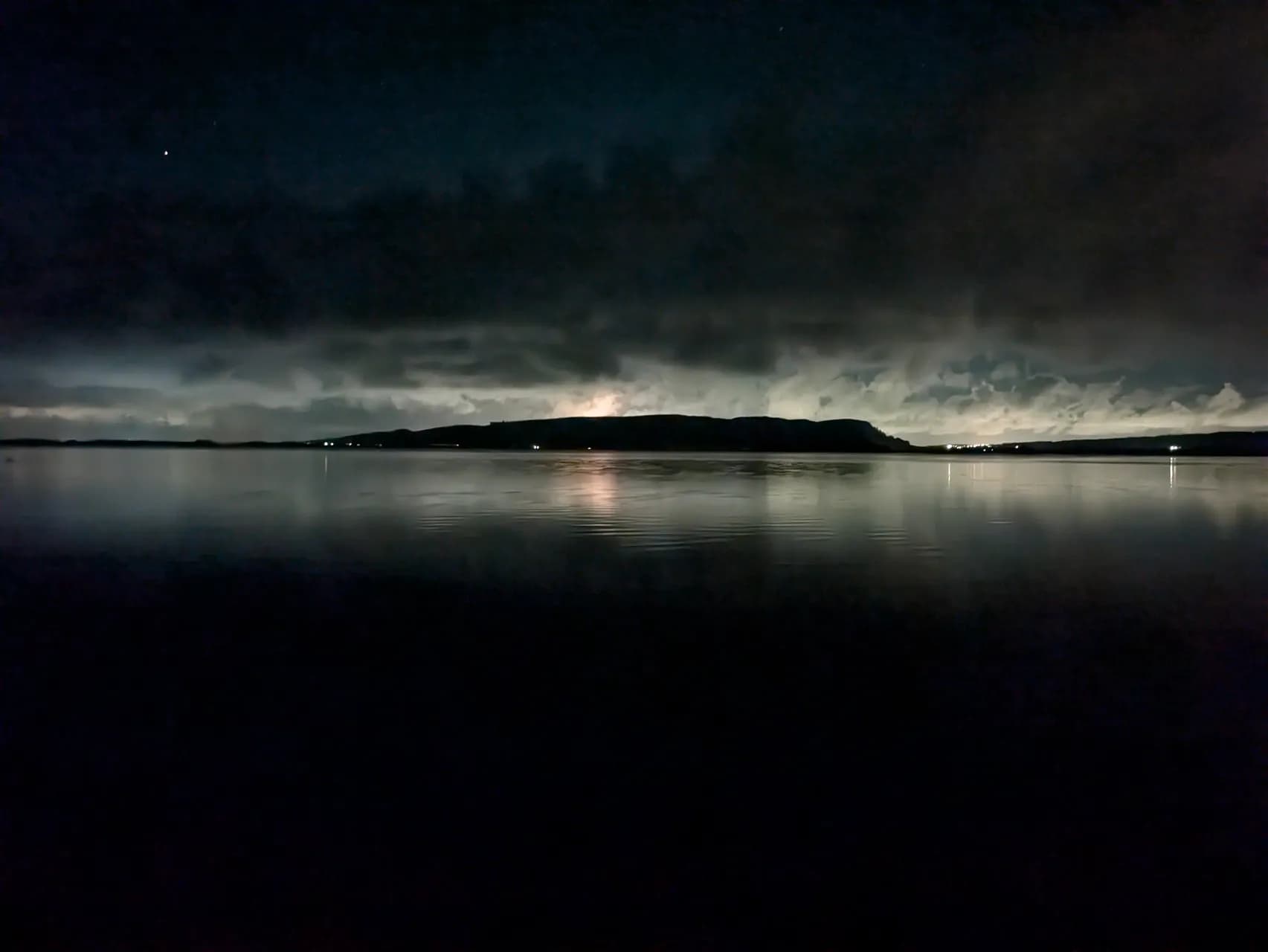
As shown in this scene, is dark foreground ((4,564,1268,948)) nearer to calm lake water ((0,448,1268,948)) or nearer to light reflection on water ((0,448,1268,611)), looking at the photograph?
calm lake water ((0,448,1268,948))

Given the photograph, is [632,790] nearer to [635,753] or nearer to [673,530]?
[635,753]

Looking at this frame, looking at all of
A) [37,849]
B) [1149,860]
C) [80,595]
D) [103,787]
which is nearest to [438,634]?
[103,787]

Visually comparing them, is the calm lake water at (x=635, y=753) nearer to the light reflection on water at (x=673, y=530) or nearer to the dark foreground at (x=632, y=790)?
the dark foreground at (x=632, y=790)

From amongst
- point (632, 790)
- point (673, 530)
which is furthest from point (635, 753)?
point (673, 530)

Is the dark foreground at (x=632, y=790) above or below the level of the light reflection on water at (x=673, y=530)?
below

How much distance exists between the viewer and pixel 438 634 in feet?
39.6

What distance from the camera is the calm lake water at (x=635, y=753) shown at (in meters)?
5.36

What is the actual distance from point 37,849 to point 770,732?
5.65 m

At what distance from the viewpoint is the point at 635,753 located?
7.65m

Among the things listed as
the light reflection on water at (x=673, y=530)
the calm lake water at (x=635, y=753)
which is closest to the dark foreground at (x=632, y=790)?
the calm lake water at (x=635, y=753)

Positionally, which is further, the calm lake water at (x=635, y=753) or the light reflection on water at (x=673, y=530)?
the light reflection on water at (x=673, y=530)

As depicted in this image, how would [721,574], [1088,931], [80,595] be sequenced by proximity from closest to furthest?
1. [1088,931]
2. [80,595]
3. [721,574]

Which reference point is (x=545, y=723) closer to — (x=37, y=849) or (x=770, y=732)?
(x=770, y=732)

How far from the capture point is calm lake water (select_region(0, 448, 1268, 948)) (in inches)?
211
